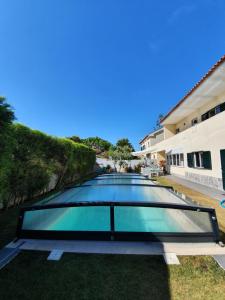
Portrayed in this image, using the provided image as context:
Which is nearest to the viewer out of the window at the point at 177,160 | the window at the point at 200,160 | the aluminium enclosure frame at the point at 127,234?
the aluminium enclosure frame at the point at 127,234

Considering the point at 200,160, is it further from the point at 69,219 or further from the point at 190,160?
the point at 69,219

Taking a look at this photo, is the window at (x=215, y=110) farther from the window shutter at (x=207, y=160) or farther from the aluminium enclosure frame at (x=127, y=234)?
the aluminium enclosure frame at (x=127, y=234)

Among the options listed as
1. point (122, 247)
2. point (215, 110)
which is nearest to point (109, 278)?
point (122, 247)

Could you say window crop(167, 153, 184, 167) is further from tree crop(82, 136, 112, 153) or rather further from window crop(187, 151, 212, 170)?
tree crop(82, 136, 112, 153)

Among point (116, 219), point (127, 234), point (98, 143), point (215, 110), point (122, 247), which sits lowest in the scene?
point (122, 247)

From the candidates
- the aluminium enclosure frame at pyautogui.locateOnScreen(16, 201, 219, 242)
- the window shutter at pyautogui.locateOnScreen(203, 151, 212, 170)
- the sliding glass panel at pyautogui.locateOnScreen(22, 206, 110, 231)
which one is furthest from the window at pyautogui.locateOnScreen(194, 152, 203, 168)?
Result: the sliding glass panel at pyautogui.locateOnScreen(22, 206, 110, 231)

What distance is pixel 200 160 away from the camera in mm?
18016

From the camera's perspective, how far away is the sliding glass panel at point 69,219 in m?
5.61

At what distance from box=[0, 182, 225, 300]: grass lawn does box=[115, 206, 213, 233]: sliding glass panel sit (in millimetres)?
1016

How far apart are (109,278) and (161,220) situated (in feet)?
8.92

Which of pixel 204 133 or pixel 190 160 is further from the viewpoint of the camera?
pixel 190 160

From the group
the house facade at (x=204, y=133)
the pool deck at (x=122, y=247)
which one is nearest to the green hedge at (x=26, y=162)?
the pool deck at (x=122, y=247)

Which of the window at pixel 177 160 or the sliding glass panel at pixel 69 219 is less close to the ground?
the window at pixel 177 160

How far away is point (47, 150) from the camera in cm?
1465
